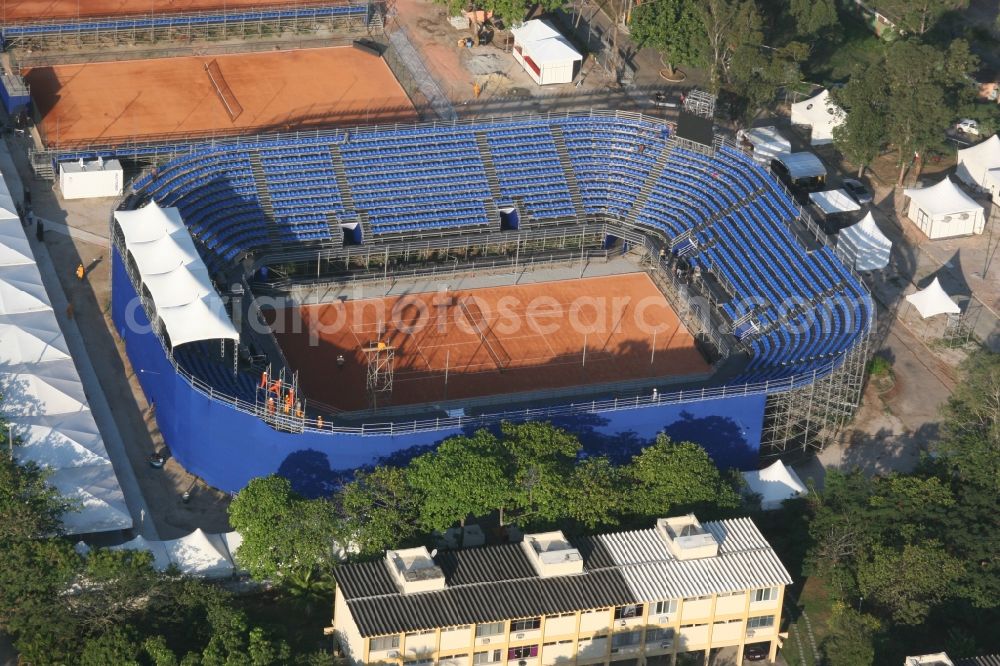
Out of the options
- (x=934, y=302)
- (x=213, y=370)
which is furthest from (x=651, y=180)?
(x=213, y=370)

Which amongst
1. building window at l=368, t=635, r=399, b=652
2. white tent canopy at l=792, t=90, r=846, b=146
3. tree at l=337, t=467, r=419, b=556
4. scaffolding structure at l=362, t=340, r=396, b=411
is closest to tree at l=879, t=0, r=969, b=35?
white tent canopy at l=792, t=90, r=846, b=146

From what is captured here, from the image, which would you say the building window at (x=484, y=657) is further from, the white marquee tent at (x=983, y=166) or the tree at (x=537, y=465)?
the white marquee tent at (x=983, y=166)

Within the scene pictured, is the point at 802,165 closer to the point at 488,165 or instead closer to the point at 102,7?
the point at 488,165

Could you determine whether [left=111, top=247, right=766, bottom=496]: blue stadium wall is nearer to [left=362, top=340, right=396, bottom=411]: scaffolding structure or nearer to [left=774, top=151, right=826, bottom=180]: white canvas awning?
[left=362, top=340, right=396, bottom=411]: scaffolding structure

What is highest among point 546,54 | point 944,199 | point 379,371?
point 546,54

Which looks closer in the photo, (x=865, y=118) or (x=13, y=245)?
(x=13, y=245)

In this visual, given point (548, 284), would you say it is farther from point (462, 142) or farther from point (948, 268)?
point (948, 268)

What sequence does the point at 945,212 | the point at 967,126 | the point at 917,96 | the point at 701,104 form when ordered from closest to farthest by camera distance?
the point at 945,212 → the point at 917,96 → the point at 701,104 → the point at 967,126
